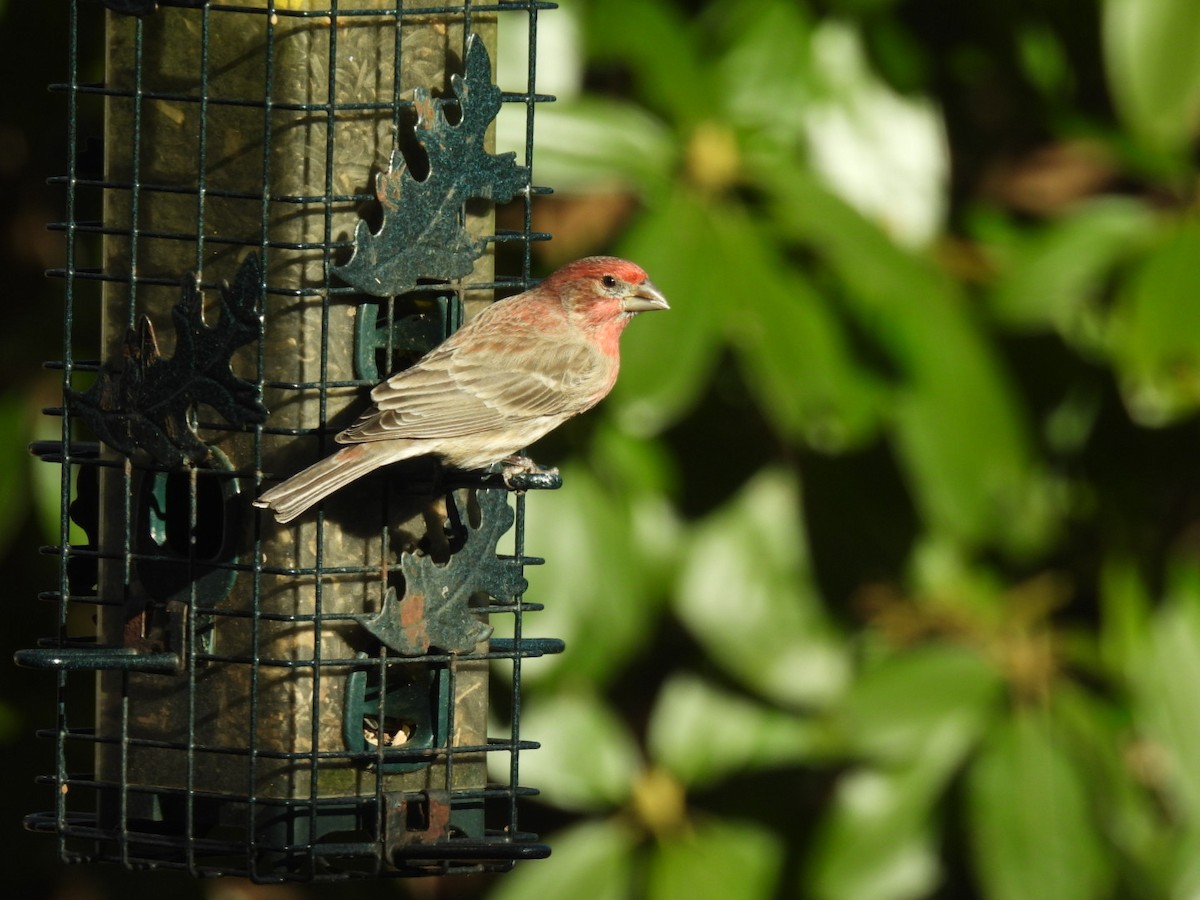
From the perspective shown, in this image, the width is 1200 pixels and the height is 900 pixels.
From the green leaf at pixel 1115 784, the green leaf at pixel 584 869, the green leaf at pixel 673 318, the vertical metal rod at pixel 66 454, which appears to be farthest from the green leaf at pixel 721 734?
the vertical metal rod at pixel 66 454

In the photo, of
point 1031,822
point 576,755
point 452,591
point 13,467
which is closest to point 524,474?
point 452,591

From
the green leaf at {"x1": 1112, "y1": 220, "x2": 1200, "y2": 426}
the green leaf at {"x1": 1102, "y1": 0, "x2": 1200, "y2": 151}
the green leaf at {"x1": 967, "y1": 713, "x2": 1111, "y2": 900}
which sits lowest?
the green leaf at {"x1": 967, "y1": 713, "x2": 1111, "y2": 900}

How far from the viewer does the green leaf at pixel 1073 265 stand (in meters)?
5.83

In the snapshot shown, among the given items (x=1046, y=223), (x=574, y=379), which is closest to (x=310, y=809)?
(x=574, y=379)

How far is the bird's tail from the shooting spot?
16.0 ft

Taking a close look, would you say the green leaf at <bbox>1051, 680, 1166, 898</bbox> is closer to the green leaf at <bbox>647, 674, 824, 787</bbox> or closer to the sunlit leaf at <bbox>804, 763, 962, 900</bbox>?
the sunlit leaf at <bbox>804, 763, 962, 900</bbox>

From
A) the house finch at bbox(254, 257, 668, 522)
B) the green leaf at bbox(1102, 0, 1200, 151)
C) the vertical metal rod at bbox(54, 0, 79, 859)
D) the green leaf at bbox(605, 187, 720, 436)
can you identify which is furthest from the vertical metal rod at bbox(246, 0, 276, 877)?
the green leaf at bbox(1102, 0, 1200, 151)

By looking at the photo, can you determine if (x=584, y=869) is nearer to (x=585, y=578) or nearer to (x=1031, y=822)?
(x=585, y=578)

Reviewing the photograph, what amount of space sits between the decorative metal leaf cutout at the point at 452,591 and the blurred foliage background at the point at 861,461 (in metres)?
0.32

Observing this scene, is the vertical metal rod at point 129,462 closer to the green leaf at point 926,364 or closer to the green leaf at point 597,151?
the green leaf at point 597,151

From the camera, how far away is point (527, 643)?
5.39m

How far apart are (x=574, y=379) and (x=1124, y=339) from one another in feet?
Result: 5.08

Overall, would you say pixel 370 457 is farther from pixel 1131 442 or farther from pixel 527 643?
pixel 1131 442

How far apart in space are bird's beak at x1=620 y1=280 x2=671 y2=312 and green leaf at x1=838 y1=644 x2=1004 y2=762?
1293mm
